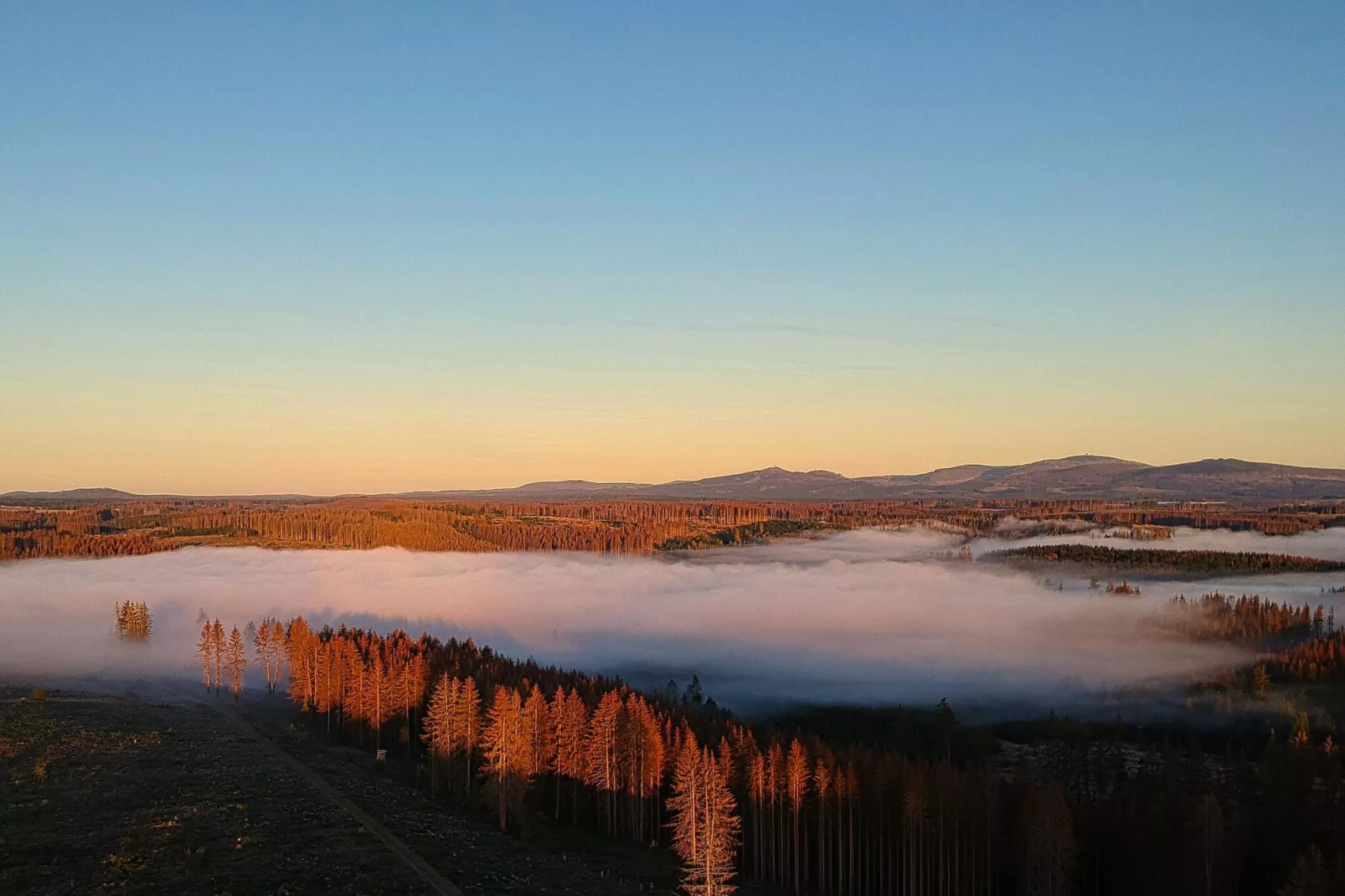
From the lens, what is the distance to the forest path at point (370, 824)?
154 feet

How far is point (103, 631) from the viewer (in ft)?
604

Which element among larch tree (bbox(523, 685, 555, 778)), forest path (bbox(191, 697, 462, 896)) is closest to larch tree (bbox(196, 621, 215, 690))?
forest path (bbox(191, 697, 462, 896))

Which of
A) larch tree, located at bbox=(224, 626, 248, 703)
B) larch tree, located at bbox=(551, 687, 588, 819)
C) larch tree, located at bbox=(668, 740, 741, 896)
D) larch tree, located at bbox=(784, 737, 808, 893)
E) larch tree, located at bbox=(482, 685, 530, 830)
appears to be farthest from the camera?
larch tree, located at bbox=(224, 626, 248, 703)

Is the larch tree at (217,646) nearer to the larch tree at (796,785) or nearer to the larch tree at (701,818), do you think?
the larch tree at (701,818)

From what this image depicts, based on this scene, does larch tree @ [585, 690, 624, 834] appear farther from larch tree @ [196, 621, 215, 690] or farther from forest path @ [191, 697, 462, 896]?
larch tree @ [196, 621, 215, 690]

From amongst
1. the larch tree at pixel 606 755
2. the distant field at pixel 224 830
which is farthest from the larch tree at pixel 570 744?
the distant field at pixel 224 830

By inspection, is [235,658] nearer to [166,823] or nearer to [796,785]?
[166,823]

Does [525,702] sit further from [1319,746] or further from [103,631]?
[103,631]

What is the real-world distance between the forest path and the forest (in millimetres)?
11792

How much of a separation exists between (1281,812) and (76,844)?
88780 millimetres

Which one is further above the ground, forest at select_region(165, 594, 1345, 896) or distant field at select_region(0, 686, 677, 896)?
distant field at select_region(0, 686, 677, 896)

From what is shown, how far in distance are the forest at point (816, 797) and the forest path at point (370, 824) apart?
1179cm

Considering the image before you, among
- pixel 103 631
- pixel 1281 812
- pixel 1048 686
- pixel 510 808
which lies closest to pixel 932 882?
pixel 1281 812

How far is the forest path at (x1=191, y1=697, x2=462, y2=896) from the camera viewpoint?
154ft
